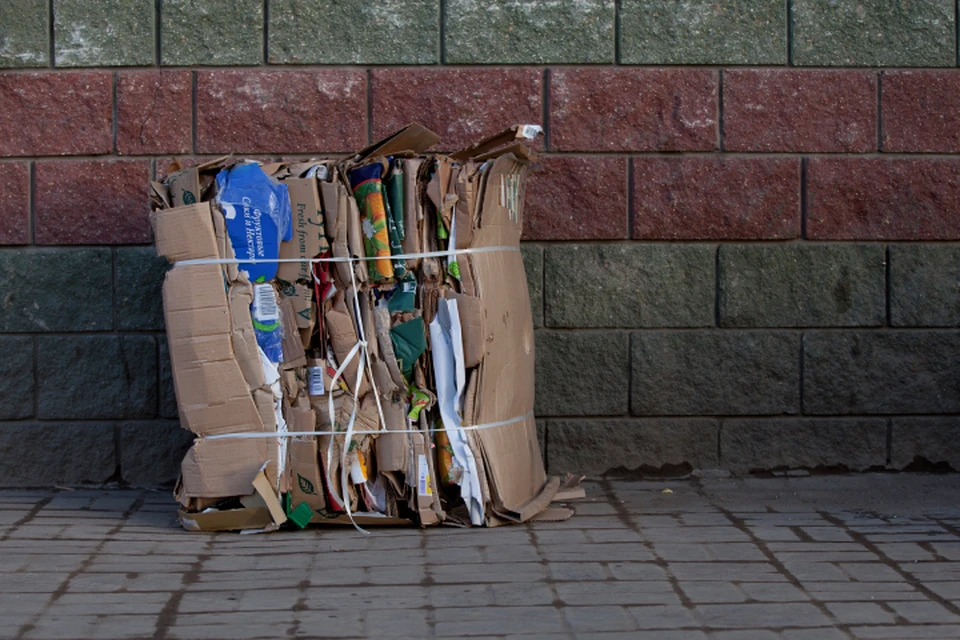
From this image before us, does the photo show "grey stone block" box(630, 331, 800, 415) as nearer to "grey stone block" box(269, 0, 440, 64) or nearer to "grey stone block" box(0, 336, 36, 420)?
"grey stone block" box(269, 0, 440, 64)

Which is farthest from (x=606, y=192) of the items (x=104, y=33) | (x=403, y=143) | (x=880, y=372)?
(x=104, y=33)

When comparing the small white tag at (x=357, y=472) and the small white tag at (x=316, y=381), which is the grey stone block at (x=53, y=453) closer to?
the small white tag at (x=316, y=381)

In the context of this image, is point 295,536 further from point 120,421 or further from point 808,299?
point 808,299

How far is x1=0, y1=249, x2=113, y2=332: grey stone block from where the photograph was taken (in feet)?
16.0

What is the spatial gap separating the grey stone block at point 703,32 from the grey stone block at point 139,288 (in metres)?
2.37

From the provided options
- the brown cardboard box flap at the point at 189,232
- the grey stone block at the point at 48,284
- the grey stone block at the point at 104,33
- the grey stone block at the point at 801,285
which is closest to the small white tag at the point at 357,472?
the brown cardboard box flap at the point at 189,232

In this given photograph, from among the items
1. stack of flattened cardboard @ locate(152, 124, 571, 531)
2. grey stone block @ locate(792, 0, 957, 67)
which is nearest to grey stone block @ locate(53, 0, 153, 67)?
stack of flattened cardboard @ locate(152, 124, 571, 531)

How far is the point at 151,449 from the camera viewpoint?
194 inches

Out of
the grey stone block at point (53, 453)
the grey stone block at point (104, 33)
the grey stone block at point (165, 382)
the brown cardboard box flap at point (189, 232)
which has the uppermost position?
the grey stone block at point (104, 33)

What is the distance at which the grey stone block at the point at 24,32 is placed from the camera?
4.84m

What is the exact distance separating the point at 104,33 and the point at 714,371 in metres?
3.22

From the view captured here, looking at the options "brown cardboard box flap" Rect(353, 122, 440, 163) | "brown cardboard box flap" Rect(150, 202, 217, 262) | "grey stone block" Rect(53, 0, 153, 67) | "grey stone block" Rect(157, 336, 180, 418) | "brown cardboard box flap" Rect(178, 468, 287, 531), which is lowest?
"brown cardboard box flap" Rect(178, 468, 287, 531)

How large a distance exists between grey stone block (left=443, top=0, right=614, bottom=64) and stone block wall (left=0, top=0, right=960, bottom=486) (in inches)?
0.4

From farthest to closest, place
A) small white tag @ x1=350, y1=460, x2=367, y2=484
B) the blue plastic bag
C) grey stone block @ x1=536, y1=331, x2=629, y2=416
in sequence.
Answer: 1. grey stone block @ x1=536, y1=331, x2=629, y2=416
2. small white tag @ x1=350, y1=460, x2=367, y2=484
3. the blue plastic bag
